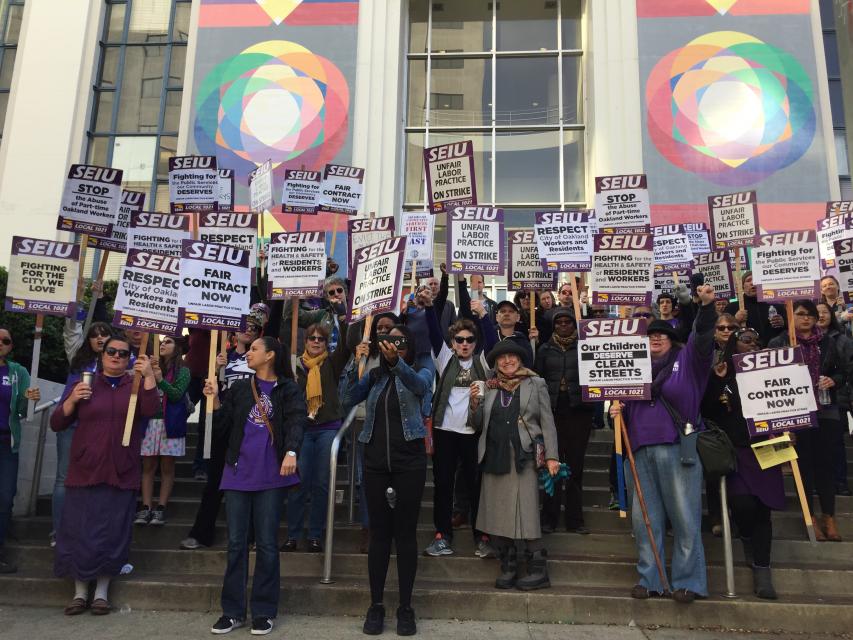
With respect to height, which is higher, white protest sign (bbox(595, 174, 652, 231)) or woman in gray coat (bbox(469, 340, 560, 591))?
white protest sign (bbox(595, 174, 652, 231))

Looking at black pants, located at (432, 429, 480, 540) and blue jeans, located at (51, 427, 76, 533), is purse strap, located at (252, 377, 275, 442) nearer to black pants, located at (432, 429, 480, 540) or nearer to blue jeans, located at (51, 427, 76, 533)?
black pants, located at (432, 429, 480, 540)

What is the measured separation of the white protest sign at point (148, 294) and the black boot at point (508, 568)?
3.33 metres

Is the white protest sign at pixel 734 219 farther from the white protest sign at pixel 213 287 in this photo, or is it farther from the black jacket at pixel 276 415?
the black jacket at pixel 276 415

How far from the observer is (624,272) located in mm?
6555

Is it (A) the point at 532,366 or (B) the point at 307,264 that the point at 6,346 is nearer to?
(B) the point at 307,264

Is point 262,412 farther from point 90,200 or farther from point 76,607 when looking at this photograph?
point 90,200

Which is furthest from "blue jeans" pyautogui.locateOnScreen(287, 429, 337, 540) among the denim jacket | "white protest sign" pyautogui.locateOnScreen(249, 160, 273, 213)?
"white protest sign" pyautogui.locateOnScreen(249, 160, 273, 213)

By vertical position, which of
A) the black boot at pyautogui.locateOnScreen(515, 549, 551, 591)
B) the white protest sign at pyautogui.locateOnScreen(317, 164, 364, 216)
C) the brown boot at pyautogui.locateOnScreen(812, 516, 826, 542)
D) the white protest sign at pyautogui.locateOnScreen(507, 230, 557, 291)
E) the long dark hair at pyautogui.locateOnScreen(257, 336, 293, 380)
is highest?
the white protest sign at pyautogui.locateOnScreen(317, 164, 364, 216)

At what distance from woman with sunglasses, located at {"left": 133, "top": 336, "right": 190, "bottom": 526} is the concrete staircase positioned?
202 millimetres

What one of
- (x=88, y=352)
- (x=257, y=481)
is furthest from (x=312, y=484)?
(x=88, y=352)

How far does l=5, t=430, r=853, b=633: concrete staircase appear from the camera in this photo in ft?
17.1

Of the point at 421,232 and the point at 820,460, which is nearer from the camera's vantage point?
the point at 820,460

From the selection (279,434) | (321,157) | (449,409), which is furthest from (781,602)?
(321,157)

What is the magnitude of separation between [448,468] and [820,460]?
133 inches
